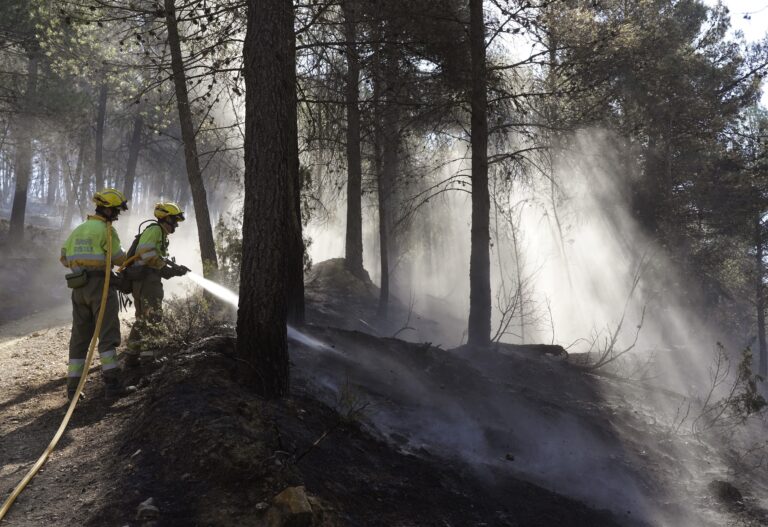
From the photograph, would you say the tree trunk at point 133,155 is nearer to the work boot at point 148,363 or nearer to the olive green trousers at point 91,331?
the work boot at point 148,363

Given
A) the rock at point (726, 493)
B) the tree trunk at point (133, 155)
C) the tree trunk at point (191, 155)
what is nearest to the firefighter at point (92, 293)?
the tree trunk at point (191, 155)

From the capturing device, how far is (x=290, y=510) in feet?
10.3

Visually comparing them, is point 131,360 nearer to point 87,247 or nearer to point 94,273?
point 94,273

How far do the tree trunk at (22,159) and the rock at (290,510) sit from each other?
17171 millimetres

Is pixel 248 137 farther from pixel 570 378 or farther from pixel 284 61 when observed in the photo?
pixel 570 378

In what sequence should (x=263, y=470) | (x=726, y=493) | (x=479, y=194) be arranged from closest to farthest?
(x=263, y=470) < (x=726, y=493) < (x=479, y=194)

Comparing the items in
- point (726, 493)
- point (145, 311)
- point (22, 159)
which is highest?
point (22, 159)

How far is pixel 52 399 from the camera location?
20.0 ft

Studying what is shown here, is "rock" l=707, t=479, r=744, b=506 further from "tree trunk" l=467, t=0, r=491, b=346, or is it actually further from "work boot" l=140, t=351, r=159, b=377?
"work boot" l=140, t=351, r=159, b=377

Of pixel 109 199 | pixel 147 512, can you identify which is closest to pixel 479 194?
pixel 109 199

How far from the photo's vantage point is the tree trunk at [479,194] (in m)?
9.65

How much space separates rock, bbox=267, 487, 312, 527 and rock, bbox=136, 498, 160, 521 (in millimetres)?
601

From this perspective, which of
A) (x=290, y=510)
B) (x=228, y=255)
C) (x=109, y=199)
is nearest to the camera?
(x=290, y=510)

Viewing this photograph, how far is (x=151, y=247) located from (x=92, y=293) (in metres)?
0.76
